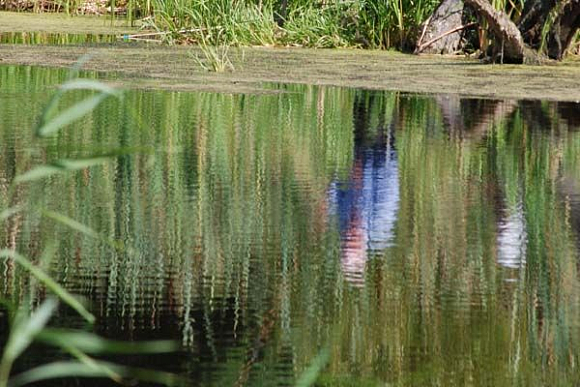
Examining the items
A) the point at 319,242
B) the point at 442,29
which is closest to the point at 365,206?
the point at 319,242

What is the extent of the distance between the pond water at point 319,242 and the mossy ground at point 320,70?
4.75 feet

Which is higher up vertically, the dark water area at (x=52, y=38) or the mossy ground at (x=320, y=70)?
the mossy ground at (x=320, y=70)

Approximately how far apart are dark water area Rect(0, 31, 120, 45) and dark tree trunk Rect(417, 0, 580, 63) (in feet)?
12.9

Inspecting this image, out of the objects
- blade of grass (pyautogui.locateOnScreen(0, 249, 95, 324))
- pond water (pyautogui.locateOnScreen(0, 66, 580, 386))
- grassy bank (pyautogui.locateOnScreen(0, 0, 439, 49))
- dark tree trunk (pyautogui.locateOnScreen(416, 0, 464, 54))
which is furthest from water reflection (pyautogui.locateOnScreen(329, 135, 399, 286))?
grassy bank (pyautogui.locateOnScreen(0, 0, 439, 49))

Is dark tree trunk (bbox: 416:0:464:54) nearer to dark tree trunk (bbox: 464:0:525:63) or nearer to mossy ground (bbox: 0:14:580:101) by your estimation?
mossy ground (bbox: 0:14:580:101)

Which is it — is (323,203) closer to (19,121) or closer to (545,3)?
(19,121)

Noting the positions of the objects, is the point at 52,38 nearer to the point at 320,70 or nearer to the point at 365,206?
the point at 320,70

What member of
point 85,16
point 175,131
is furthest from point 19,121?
point 85,16

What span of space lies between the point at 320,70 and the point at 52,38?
5.37 metres

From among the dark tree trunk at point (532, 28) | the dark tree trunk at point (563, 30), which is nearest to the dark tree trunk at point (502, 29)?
the dark tree trunk at point (532, 28)

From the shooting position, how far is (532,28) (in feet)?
41.1

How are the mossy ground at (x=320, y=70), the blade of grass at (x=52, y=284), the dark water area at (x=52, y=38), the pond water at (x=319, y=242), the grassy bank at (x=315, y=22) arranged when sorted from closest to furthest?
the blade of grass at (x=52, y=284) < the pond water at (x=319, y=242) < the mossy ground at (x=320, y=70) < the grassy bank at (x=315, y=22) < the dark water area at (x=52, y=38)

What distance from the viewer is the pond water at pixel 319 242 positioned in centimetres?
338

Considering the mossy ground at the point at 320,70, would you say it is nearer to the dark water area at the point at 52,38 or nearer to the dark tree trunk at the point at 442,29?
the dark tree trunk at the point at 442,29
